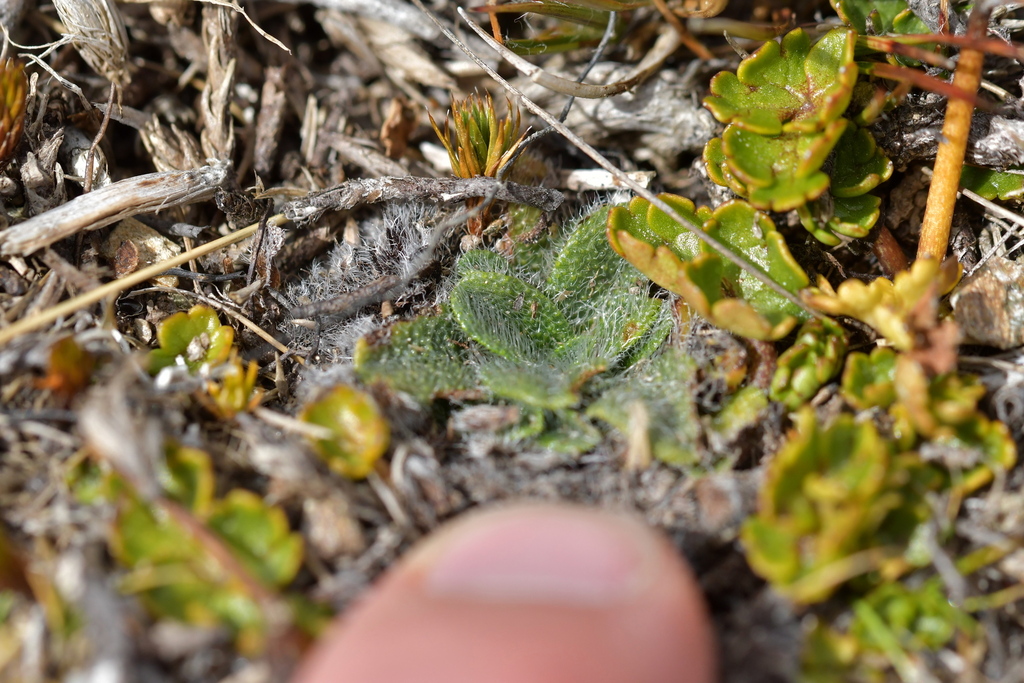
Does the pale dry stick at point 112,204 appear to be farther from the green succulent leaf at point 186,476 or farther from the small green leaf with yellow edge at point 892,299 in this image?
the small green leaf with yellow edge at point 892,299

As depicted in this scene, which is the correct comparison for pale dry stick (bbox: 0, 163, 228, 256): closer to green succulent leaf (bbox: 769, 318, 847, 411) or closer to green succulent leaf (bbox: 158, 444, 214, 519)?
green succulent leaf (bbox: 158, 444, 214, 519)

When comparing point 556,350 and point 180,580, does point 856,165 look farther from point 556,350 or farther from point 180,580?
point 180,580

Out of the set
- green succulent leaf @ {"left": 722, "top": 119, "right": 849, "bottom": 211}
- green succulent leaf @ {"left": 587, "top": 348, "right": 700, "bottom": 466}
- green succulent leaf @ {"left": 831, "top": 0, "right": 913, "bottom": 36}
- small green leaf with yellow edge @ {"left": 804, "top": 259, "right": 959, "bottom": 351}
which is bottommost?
green succulent leaf @ {"left": 587, "top": 348, "right": 700, "bottom": 466}

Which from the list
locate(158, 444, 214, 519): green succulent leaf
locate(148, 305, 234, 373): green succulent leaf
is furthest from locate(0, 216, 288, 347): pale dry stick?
locate(158, 444, 214, 519): green succulent leaf

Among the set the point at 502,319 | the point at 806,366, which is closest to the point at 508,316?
the point at 502,319

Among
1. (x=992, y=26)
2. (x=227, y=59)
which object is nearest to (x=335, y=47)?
(x=227, y=59)

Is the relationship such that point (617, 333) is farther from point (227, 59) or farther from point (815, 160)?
point (227, 59)
